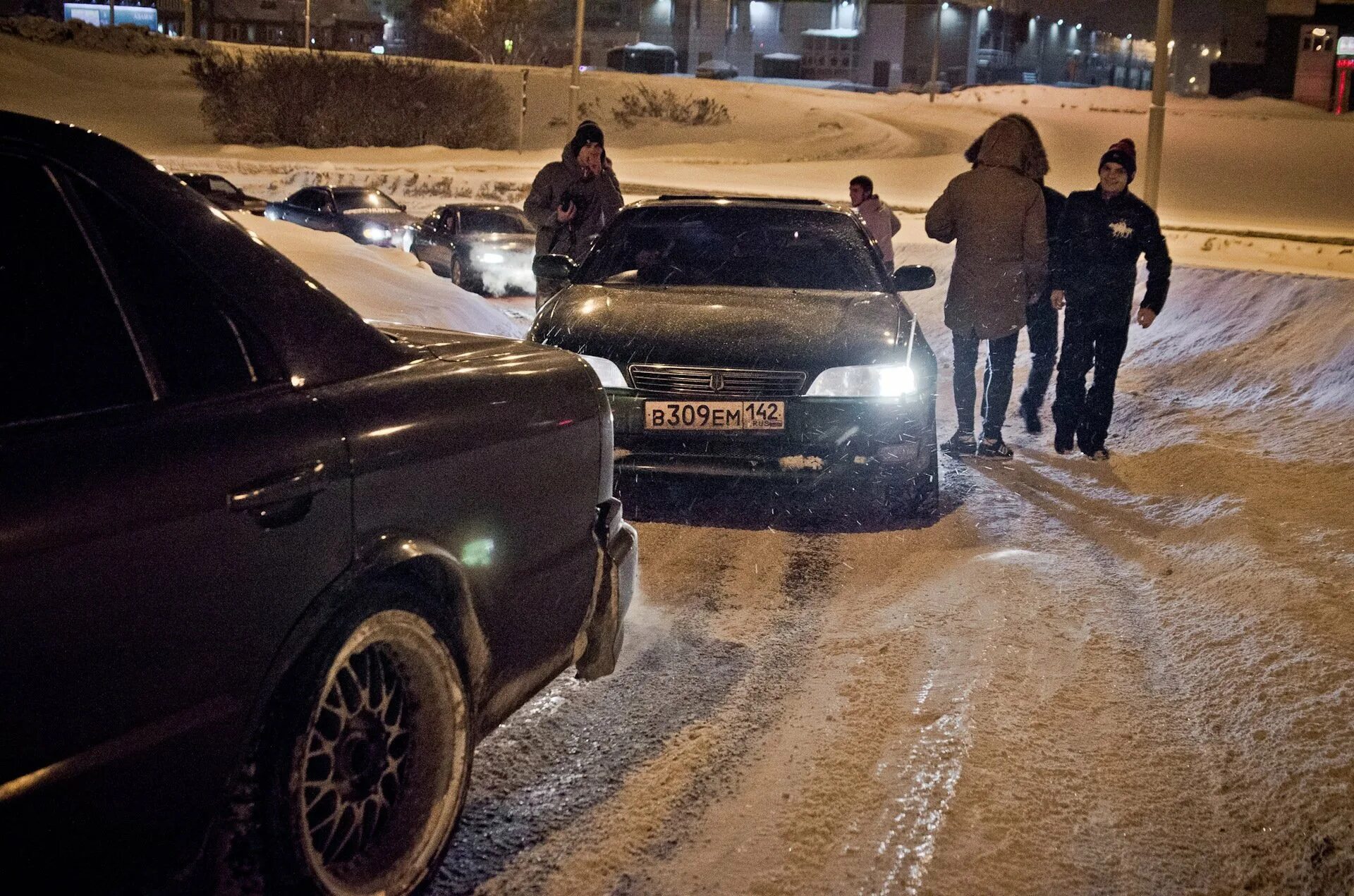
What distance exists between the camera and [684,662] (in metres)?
4.91

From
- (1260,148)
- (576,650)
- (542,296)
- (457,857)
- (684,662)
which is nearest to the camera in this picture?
(457,857)

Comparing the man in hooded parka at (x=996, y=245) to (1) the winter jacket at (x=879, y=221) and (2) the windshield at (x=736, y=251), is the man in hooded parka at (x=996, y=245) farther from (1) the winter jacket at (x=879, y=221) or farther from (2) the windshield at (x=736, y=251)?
(1) the winter jacket at (x=879, y=221)

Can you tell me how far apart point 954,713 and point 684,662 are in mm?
960

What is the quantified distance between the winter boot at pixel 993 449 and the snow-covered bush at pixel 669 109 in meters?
54.9

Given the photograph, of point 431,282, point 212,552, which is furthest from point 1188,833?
point 431,282

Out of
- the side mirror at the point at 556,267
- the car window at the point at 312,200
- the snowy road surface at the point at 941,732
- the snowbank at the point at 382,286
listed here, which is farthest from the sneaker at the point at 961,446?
the car window at the point at 312,200

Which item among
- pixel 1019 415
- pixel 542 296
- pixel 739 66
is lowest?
pixel 1019 415

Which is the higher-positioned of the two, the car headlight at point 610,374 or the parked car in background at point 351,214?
the car headlight at point 610,374

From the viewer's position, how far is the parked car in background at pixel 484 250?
19.8 m

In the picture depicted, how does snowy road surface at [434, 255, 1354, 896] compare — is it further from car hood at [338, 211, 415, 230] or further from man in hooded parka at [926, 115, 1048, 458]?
car hood at [338, 211, 415, 230]

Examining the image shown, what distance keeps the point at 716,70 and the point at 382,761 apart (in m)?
85.0

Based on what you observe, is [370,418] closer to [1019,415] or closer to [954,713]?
[954,713]

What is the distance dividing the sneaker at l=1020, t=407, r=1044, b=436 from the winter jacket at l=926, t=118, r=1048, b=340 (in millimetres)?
1132

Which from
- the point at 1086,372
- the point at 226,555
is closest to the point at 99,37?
the point at 1086,372
